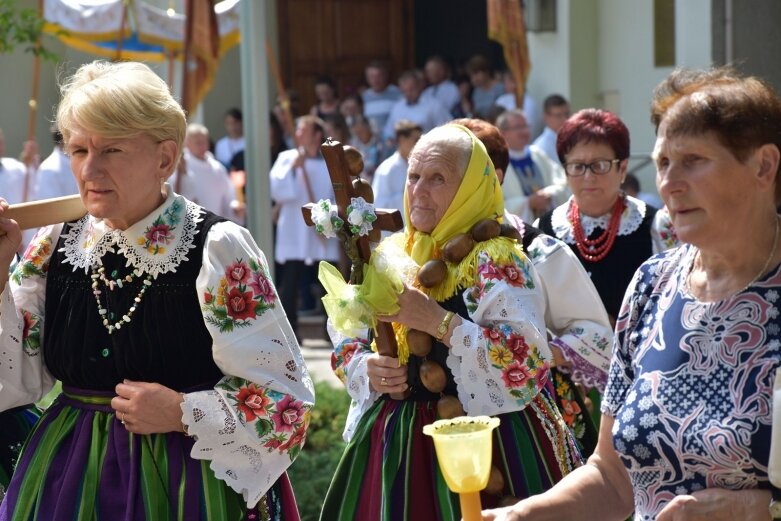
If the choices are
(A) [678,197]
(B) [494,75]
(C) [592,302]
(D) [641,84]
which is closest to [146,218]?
(A) [678,197]

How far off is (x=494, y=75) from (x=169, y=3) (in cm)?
422

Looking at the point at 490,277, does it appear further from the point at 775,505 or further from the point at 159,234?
the point at 775,505

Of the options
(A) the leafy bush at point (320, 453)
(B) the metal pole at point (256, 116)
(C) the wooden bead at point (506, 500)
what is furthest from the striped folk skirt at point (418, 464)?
(B) the metal pole at point (256, 116)

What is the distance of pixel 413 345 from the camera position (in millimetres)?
3727

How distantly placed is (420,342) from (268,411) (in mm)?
686

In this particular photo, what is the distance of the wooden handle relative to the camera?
322 centimetres

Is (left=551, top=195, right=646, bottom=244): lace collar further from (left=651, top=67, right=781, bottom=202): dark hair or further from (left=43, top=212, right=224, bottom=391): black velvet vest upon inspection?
(left=651, top=67, right=781, bottom=202): dark hair

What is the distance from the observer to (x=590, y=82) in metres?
12.8

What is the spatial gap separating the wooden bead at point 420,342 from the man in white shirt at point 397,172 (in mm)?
6283

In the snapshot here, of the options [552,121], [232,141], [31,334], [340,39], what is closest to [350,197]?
[31,334]

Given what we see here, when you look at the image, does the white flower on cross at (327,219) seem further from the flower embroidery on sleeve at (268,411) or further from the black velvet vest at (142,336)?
the flower embroidery on sleeve at (268,411)

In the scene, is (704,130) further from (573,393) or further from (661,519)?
(573,393)

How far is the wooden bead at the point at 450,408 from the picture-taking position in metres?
3.70

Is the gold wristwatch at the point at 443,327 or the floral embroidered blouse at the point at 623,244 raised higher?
the gold wristwatch at the point at 443,327
